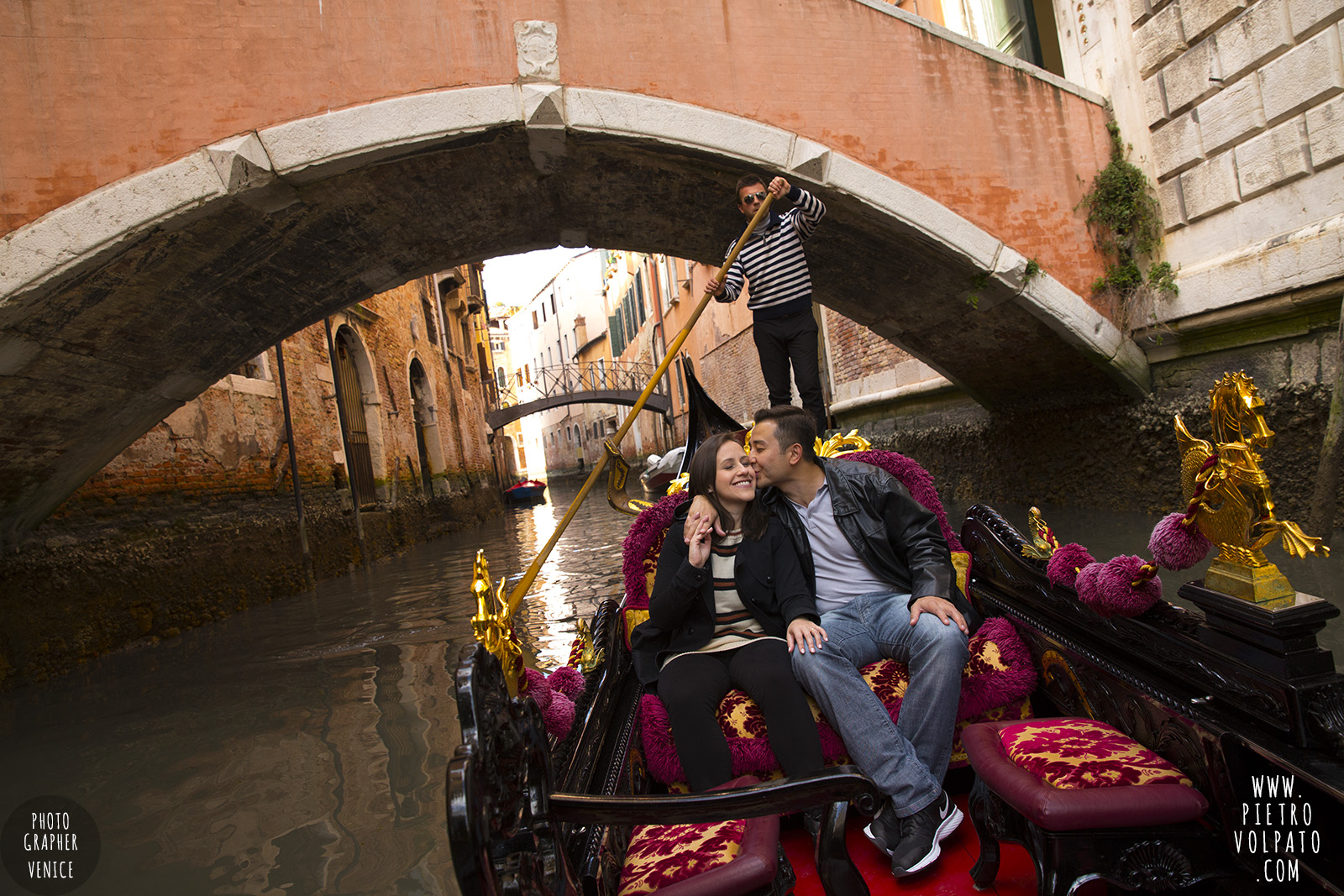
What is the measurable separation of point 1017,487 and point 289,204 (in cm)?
441

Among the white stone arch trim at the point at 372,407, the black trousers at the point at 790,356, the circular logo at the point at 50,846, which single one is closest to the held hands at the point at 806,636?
the black trousers at the point at 790,356

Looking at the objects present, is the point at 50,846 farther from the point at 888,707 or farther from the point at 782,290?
the point at 782,290

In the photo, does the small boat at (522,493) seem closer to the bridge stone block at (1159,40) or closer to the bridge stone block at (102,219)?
the bridge stone block at (102,219)

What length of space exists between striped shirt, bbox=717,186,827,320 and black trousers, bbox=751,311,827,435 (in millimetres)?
41

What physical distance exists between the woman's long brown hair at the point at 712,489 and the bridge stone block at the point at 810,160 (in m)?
2.17

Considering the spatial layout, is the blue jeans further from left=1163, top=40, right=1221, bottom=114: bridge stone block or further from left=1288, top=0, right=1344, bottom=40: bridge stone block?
left=1163, top=40, right=1221, bottom=114: bridge stone block

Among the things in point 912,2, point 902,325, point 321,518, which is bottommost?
point 321,518

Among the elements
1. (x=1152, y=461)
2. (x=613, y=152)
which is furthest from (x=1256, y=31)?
(x=613, y=152)

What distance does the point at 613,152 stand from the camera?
3488 millimetres

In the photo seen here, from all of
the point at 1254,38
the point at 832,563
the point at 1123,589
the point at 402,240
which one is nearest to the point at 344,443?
the point at 402,240

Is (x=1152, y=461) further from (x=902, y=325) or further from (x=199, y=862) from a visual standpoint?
(x=199, y=862)

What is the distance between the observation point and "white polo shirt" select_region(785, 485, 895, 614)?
168cm

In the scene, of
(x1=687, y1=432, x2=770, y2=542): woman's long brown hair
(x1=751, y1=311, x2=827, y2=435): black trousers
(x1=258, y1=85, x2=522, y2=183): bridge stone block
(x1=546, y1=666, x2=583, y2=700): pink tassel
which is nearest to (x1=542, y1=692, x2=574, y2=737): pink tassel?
(x1=546, y1=666, x2=583, y2=700): pink tassel

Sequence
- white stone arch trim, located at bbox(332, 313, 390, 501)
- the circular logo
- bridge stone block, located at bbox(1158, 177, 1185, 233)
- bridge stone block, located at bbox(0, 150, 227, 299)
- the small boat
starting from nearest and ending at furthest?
the circular logo, bridge stone block, located at bbox(0, 150, 227, 299), bridge stone block, located at bbox(1158, 177, 1185, 233), white stone arch trim, located at bbox(332, 313, 390, 501), the small boat
